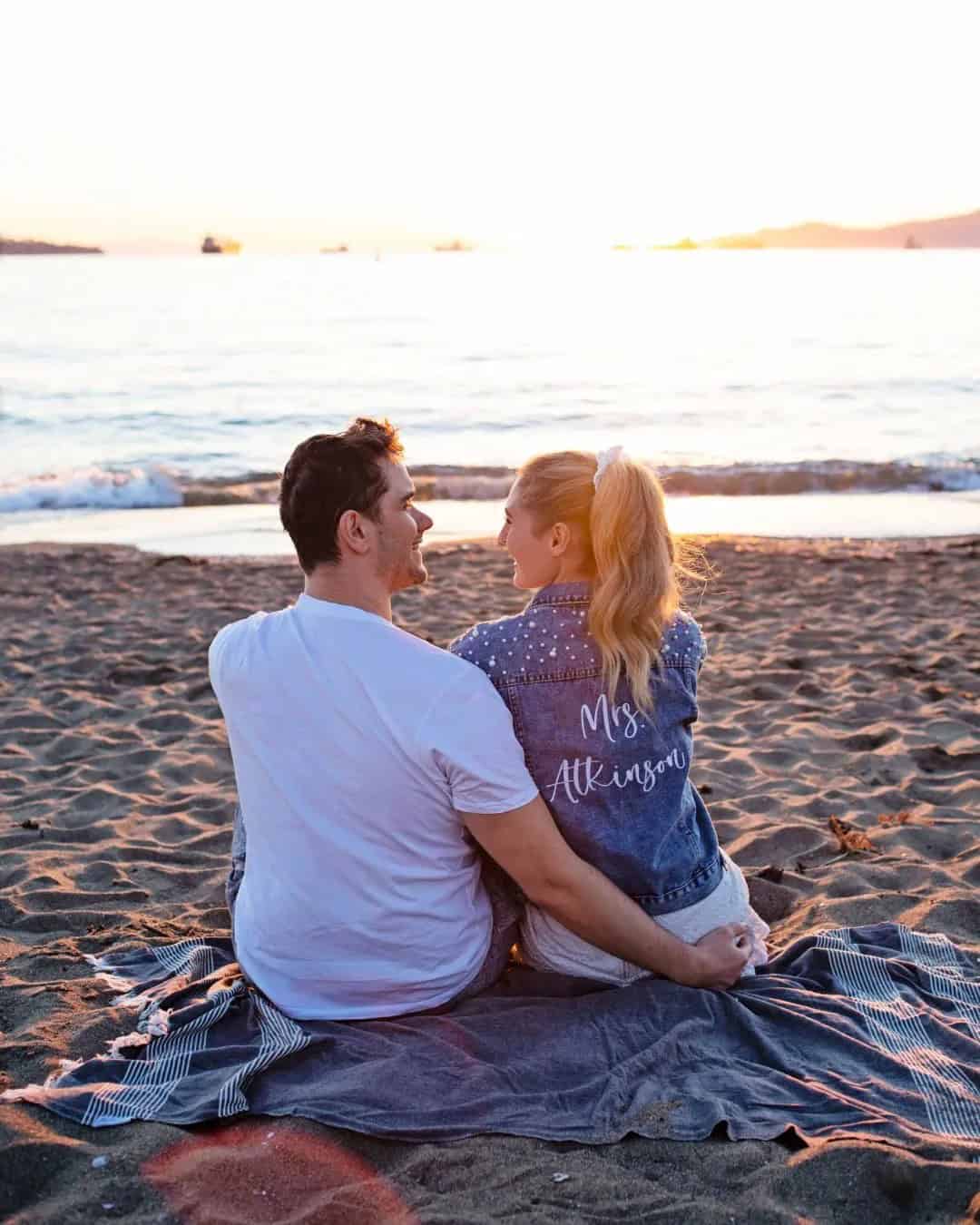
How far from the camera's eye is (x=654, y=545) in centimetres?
286

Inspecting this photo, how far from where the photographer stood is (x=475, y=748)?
263 centimetres

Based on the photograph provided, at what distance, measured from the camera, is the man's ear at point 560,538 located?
292 centimetres

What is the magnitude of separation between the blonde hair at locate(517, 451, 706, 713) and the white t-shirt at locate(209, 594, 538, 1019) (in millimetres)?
333

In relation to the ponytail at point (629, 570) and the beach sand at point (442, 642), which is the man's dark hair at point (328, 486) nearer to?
the ponytail at point (629, 570)

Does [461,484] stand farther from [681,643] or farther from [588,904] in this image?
[588,904]

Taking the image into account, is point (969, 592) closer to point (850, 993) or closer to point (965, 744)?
point (965, 744)

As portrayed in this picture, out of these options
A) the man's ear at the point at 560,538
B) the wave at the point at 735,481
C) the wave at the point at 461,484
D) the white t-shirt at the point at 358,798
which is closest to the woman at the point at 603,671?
the man's ear at the point at 560,538

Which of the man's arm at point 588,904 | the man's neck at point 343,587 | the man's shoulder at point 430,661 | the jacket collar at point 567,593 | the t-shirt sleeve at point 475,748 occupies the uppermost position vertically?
the man's neck at point 343,587

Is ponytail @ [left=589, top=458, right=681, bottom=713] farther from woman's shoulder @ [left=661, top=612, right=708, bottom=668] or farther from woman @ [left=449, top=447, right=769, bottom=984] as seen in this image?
woman's shoulder @ [left=661, top=612, right=708, bottom=668]

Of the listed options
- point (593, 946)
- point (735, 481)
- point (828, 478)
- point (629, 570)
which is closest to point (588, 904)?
point (593, 946)

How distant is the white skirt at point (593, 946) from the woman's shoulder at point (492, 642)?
2.08ft

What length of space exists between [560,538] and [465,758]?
1.96 ft

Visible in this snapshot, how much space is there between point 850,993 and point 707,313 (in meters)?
46.4

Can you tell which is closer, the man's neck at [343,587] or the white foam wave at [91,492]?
the man's neck at [343,587]
